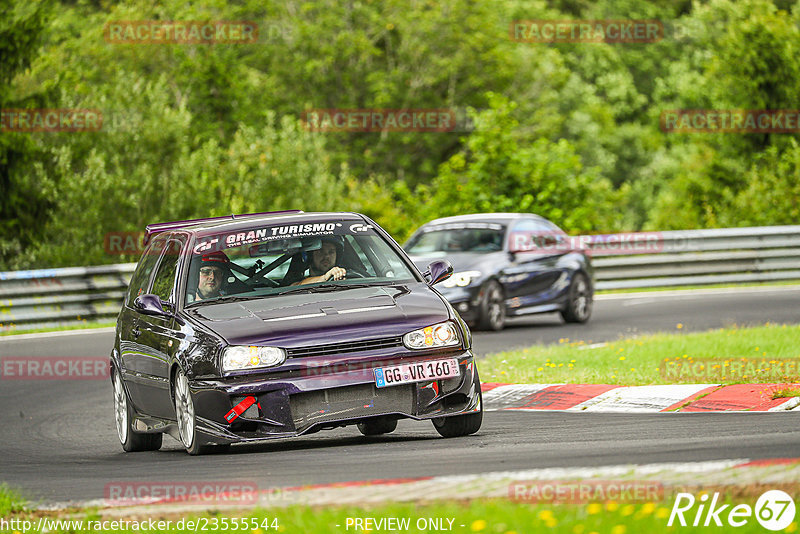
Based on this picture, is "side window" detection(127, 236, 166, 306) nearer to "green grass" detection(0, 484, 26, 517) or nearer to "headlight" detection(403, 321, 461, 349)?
"headlight" detection(403, 321, 461, 349)

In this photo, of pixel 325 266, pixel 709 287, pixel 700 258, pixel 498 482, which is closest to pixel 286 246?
pixel 325 266

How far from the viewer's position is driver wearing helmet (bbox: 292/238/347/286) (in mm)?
9602

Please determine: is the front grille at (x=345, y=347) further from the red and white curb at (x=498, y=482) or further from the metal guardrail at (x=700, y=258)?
the metal guardrail at (x=700, y=258)

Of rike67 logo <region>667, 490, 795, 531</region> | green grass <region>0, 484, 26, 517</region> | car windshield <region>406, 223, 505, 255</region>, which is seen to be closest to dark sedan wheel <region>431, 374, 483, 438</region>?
green grass <region>0, 484, 26, 517</region>

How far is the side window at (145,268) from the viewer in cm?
1067

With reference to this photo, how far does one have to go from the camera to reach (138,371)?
1015 centimetres

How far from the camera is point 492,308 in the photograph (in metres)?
19.1

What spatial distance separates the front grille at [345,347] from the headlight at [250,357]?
0.25 feet

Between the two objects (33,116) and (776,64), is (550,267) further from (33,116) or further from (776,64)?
(776,64)

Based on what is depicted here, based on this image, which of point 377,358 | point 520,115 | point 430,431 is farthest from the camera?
point 520,115

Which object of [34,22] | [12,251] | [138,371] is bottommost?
[12,251]

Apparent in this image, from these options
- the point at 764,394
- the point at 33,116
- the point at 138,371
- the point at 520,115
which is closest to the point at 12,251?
the point at 33,116

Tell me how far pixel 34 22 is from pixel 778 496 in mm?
26762

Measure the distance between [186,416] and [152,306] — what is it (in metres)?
0.95
